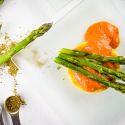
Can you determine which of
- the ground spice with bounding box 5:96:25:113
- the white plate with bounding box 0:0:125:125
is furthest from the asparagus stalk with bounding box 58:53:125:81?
the ground spice with bounding box 5:96:25:113

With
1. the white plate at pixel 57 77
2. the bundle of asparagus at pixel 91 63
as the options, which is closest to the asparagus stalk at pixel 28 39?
the white plate at pixel 57 77

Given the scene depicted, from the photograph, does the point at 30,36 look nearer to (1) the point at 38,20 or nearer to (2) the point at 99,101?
(1) the point at 38,20

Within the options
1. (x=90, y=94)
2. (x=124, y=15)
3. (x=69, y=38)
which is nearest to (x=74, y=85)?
(x=90, y=94)

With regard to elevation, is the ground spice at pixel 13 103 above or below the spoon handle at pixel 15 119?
above

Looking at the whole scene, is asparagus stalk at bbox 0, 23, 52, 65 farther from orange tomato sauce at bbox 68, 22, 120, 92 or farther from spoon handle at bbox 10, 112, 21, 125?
spoon handle at bbox 10, 112, 21, 125

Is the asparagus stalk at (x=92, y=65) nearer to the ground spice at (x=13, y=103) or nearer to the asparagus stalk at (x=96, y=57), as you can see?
the asparagus stalk at (x=96, y=57)

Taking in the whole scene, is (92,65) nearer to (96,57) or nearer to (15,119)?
(96,57)

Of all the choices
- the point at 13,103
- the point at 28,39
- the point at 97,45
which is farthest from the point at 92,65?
the point at 13,103
